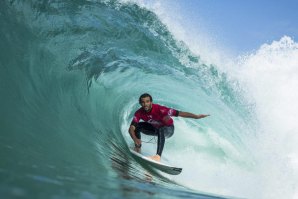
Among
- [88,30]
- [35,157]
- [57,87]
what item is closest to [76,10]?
[88,30]

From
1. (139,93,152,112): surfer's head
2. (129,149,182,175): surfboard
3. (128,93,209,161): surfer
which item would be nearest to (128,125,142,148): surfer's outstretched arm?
(128,93,209,161): surfer

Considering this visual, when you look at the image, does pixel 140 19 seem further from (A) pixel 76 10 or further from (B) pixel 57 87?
(B) pixel 57 87

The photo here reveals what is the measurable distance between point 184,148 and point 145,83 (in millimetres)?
2453

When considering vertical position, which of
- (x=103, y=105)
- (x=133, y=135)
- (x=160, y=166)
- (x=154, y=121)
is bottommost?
(x=160, y=166)

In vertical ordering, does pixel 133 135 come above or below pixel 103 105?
below

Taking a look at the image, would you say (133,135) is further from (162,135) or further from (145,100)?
(145,100)

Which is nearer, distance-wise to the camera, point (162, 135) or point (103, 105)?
point (162, 135)

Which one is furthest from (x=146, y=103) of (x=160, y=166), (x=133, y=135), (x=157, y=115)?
(x=160, y=166)

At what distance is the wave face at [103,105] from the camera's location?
2.89 metres

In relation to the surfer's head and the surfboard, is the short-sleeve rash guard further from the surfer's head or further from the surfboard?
the surfboard

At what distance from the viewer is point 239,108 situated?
10.6m

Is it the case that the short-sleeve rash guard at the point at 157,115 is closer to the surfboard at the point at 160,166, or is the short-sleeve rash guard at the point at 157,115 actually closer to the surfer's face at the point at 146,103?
the surfer's face at the point at 146,103

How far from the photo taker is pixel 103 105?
998 centimetres

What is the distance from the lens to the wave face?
2.89m
